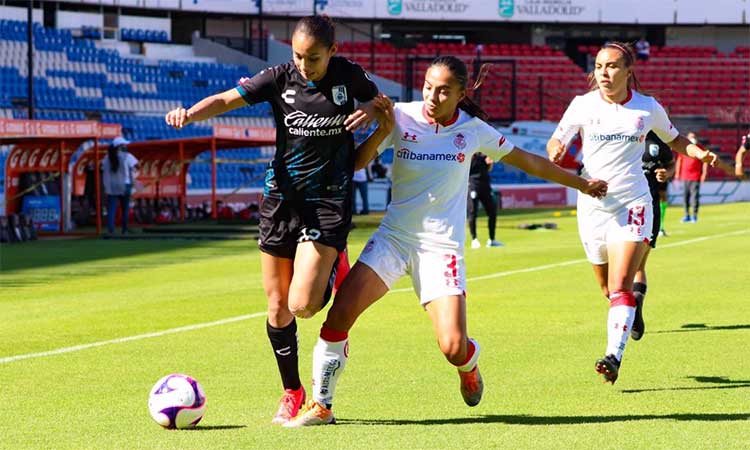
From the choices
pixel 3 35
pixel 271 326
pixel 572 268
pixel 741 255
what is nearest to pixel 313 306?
pixel 271 326

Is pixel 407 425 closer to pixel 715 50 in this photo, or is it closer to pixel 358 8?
pixel 358 8

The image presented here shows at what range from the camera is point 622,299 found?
8953mm

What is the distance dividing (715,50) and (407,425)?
200ft

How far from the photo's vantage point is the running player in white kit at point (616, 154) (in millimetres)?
9273

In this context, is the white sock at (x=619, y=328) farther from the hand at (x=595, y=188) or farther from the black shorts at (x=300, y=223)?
the black shorts at (x=300, y=223)

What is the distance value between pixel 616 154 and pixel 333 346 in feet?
10.4

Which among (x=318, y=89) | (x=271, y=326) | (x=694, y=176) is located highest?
(x=318, y=89)

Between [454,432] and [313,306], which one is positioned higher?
[313,306]

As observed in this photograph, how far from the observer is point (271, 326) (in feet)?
24.7

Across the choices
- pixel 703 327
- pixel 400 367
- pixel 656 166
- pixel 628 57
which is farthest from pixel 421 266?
pixel 703 327

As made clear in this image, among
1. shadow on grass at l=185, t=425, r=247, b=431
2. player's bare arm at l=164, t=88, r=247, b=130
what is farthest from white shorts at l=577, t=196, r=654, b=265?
shadow on grass at l=185, t=425, r=247, b=431

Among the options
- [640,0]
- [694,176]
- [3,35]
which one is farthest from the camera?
[640,0]

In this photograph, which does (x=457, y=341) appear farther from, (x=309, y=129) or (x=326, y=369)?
(x=309, y=129)

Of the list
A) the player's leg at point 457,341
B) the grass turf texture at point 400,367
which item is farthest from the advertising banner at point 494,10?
the player's leg at point 457,341
